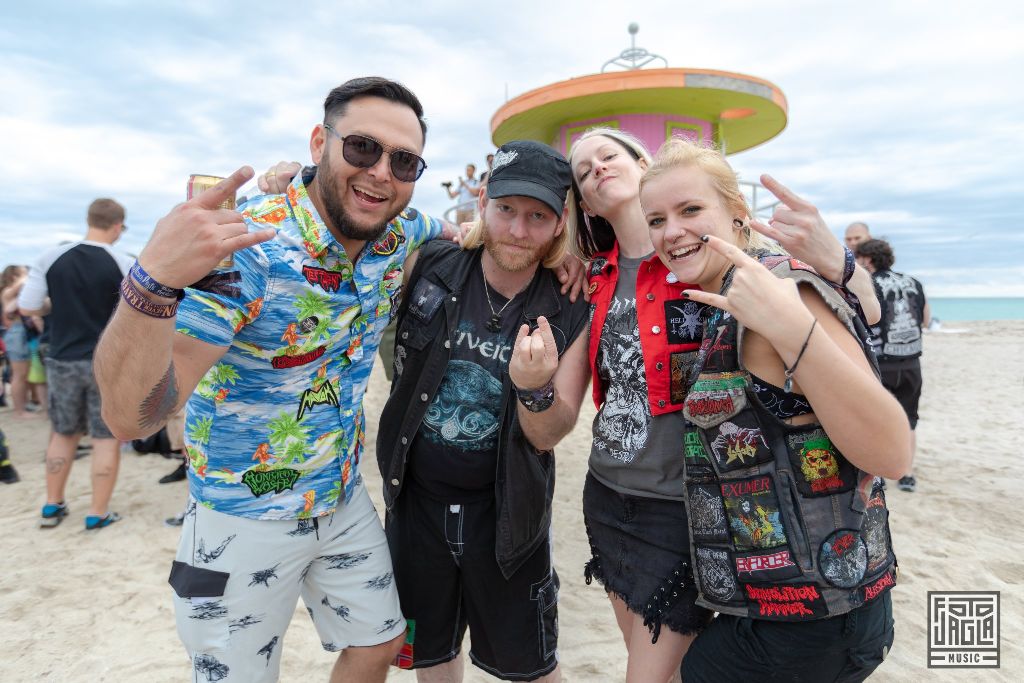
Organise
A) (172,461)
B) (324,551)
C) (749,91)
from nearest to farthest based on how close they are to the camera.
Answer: (324,551) < (172,461) < (749,91)

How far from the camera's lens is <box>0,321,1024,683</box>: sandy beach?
357 centimetres

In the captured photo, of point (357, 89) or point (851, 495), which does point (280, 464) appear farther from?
point (851, 495)

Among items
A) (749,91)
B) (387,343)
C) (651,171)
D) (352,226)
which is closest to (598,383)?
(651,171)

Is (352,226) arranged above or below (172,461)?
above

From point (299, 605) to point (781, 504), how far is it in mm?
3891

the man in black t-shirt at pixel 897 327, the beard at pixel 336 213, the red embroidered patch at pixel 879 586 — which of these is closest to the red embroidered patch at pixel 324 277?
the beard at pixel 336 213

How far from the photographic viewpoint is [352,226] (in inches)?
87.0

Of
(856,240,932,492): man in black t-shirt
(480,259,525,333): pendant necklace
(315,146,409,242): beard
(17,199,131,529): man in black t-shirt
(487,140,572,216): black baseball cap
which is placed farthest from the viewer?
(856,240,932,492): man in black t-shirt

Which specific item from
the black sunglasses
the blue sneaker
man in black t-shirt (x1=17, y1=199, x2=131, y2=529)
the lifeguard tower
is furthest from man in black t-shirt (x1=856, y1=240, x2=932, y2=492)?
the blue sneaker

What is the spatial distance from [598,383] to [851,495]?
106cm

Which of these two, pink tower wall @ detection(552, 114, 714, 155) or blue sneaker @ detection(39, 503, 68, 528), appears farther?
pink tower wall @ detection(552, 114, 714, 155)

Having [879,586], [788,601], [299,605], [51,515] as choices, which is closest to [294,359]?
[788,601]

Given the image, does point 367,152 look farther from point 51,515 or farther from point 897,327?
point 897,327

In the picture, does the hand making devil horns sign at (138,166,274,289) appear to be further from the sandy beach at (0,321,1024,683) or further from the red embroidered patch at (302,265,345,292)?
the sandy beach at (0,321,1024,683)
